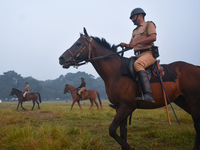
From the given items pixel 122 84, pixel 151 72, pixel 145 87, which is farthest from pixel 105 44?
pixel 145 87

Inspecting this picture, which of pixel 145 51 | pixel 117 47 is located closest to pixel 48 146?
pixel 117 47

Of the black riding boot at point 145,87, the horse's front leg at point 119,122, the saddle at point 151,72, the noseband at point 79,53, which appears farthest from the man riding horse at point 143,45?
the noseband at point 79,53

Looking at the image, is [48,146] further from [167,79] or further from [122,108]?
[167,79]

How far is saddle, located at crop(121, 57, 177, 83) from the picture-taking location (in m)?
3.88

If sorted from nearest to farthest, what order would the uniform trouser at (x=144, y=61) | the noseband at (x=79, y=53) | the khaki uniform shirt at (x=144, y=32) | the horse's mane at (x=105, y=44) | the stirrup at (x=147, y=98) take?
the stirrup at (x=147, y=98) < the uniform trouser at (x=144, y=61) < the khaki uniform shirt at (x=144, y=32) < the noseband at (x=79, y=53) < the horse's mane at (x=105, y=44)

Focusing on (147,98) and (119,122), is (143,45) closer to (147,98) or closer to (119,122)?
(147,98)

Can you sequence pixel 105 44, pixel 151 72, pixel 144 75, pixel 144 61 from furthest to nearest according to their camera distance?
1. pixel 105 44
2. pixel 151 72
3. pixel 144 61
4. pixel 144 75

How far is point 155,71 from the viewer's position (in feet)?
13.4

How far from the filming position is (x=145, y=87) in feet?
12.0

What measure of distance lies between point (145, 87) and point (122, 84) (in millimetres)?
544

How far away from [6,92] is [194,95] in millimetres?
75868

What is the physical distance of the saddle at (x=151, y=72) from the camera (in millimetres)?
3885

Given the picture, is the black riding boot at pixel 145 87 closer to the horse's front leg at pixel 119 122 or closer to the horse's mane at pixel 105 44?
the horse's front leg at pixel 119 122

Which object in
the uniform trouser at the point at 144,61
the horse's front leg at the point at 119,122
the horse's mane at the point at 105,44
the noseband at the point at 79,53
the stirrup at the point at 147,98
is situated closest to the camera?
the horse's front leg at the point at 119,122
